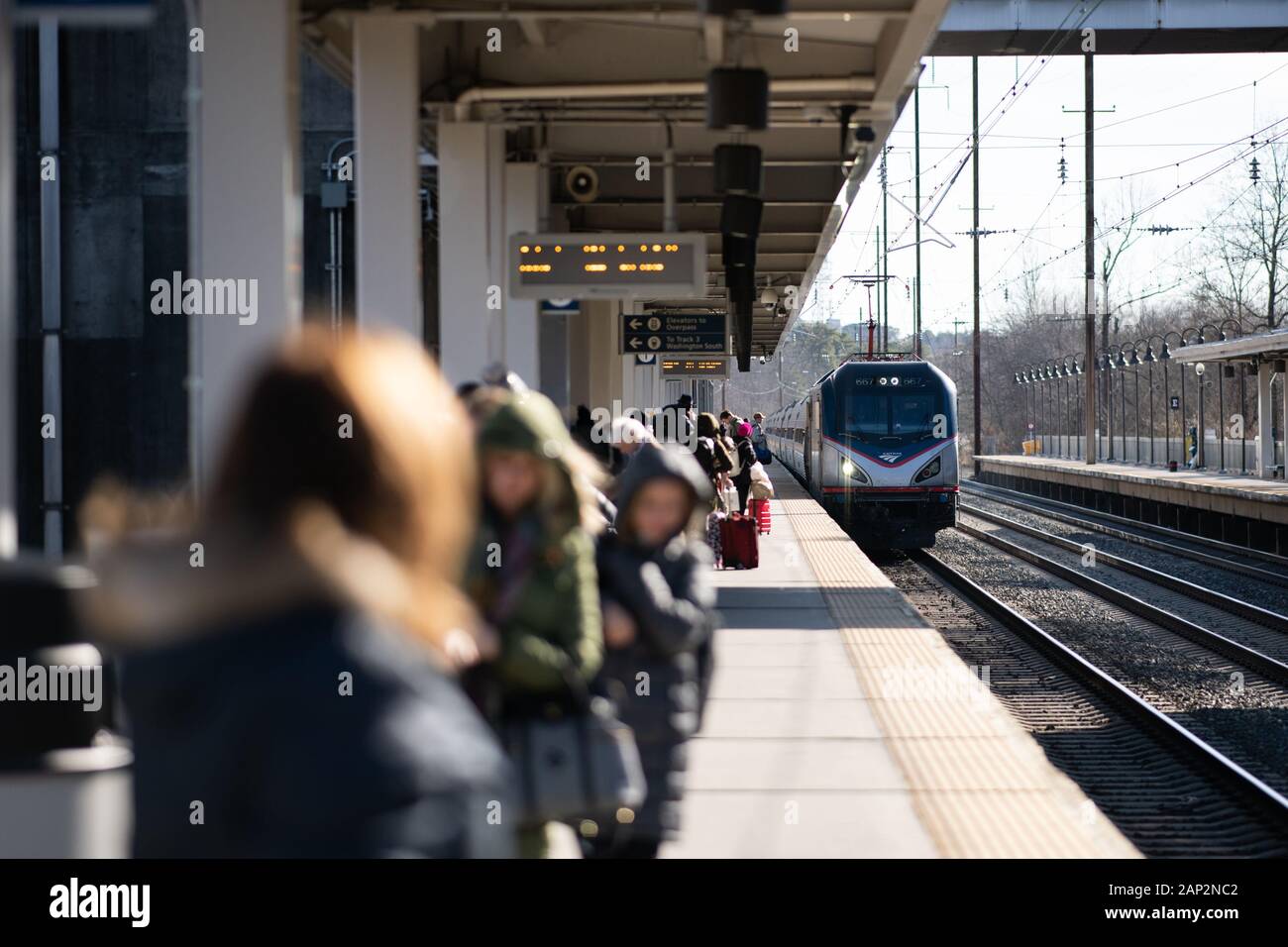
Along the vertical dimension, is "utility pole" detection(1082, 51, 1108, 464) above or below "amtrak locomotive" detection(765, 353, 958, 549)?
above

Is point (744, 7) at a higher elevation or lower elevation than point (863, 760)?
higher

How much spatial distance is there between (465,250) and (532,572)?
9.87 meters

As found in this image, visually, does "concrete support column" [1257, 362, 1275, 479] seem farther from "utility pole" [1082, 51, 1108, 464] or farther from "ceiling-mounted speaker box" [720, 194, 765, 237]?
"ceiling-mounted speaker box" [720, 194, 765, 237]

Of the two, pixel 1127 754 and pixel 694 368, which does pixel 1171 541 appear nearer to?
pixel 694 368

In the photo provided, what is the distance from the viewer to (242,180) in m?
7.61

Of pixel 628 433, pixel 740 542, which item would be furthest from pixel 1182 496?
pixel 628 433

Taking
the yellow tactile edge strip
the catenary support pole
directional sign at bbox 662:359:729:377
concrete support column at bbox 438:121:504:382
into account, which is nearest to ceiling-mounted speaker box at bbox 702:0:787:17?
the yellow tactile edge strip

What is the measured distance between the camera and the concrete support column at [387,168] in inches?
429

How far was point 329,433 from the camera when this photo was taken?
6.22ft

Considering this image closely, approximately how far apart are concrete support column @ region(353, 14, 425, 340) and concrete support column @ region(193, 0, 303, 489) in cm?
313

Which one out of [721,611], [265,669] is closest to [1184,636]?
[721,611]

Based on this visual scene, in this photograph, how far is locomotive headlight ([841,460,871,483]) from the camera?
2484cm
